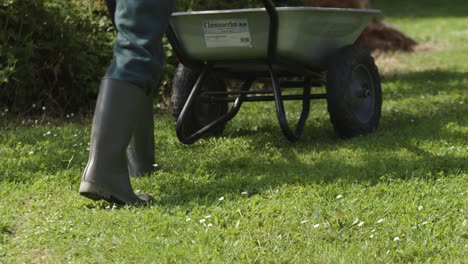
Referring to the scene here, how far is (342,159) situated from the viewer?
174 inches

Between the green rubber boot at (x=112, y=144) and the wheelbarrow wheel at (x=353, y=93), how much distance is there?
1.68 meters

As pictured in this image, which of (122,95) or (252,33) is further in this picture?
(252,33)

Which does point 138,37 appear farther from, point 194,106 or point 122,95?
point 194,106

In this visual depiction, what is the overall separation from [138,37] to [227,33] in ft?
4.36

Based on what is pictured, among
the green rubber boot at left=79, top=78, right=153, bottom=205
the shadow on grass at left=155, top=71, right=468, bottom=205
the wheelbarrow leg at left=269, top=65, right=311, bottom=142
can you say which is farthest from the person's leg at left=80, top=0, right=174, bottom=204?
the wheelbarrow leg at left=269, top=65, right=311, bottom=142

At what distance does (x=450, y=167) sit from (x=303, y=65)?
49.3 inches

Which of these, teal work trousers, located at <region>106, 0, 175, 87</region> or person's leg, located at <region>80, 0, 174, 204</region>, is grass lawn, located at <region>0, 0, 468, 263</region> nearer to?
person's leg, located at <region>80, 0, 174, 204</region>

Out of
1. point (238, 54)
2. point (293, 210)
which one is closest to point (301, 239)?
point (293, 210)

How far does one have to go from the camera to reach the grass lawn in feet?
9.82

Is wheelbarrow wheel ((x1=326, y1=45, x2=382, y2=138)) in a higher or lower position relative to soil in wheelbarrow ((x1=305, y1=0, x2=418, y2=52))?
higher

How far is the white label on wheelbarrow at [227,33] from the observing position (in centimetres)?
471

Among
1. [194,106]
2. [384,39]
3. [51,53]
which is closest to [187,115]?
[194,106]

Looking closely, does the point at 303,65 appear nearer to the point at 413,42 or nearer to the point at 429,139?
the point at 429,139

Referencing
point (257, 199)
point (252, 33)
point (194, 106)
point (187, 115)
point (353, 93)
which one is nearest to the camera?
point (257, 199)
